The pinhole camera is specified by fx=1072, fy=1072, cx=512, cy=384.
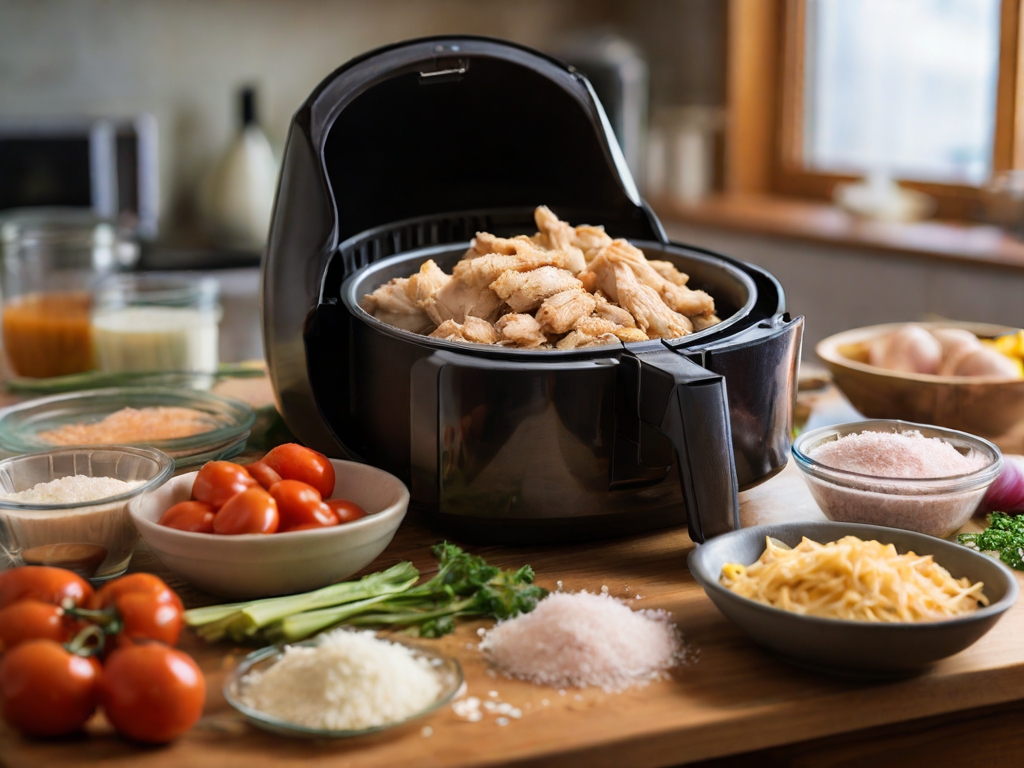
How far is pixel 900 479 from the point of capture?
3.39 ft

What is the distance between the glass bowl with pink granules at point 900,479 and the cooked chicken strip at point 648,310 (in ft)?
0.58

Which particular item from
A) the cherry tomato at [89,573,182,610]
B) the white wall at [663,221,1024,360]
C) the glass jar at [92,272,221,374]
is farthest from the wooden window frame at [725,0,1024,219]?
the cherry tomato at [89,573,182,610]

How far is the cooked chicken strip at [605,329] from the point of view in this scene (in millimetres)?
1083

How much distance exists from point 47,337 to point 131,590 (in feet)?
3.42

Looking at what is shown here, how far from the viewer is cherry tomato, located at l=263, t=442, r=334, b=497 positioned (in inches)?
39.9

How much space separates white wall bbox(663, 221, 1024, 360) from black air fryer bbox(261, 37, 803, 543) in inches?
63.1

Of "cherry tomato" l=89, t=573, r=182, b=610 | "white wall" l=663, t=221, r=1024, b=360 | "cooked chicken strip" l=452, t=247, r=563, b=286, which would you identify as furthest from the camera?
"white wall" l=663, t=221, r=1024, b=360

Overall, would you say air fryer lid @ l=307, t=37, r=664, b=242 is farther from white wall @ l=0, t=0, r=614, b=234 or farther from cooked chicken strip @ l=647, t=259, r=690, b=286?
white wall @ l=0, t=0, r=614, b=234

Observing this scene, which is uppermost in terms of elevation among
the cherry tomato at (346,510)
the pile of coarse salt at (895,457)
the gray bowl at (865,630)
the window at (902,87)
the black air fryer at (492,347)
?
the window at (902,87)

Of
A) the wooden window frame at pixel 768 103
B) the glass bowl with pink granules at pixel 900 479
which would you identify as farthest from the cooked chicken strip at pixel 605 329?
the wooden window frame at pixel 768 103

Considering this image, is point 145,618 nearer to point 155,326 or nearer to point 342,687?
point 342,687

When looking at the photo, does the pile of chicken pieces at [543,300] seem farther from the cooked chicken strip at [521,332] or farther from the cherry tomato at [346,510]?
the cherry tomato at [346,510]

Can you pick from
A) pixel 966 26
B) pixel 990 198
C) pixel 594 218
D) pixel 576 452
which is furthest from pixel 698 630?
pixel 966 26

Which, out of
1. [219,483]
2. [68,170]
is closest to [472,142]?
[219,483]
